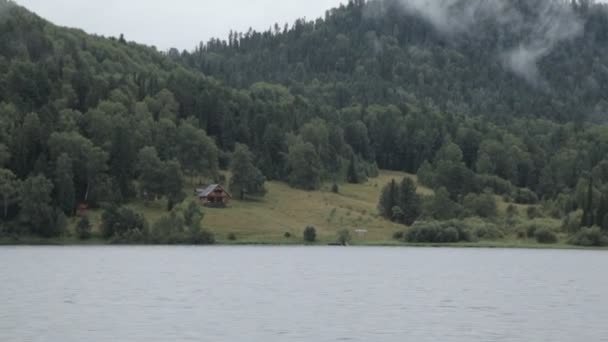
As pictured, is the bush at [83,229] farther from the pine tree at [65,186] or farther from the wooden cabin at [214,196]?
the wooden cabin at [214,196]

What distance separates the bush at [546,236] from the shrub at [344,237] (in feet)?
121

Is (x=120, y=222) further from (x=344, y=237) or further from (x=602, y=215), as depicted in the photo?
(x=602, y=215)

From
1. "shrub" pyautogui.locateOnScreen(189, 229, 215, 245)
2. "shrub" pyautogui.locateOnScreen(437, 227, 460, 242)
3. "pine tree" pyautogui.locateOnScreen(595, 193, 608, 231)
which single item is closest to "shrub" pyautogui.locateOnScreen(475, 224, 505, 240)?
"shrub" pyautogui.locateOnScreen(437, 227, 460, 242)

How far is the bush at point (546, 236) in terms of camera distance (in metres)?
187

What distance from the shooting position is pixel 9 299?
70750mm

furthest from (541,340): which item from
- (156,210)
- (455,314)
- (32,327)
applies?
(156,210)

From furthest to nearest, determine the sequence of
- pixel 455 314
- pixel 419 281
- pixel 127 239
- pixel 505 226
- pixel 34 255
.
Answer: pixel 505 226
pixel 127 239
pixel 34 255
pixel 419 281
pixel 455 314

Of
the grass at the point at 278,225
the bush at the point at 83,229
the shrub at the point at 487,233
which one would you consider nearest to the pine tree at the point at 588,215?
the shrub at the point at 487,233

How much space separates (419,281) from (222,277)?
18650mm

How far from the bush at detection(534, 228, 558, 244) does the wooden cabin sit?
2374 inches

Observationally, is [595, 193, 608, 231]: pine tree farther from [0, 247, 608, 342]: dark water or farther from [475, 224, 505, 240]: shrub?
[0, 247, 608, 342]: dark water

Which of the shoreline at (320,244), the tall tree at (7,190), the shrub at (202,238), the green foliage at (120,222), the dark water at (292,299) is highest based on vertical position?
the tall tree at (7,190)

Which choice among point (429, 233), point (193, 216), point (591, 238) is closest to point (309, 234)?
point (193, 216)

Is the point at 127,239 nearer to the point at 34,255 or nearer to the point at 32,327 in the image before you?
the point at 34,255
